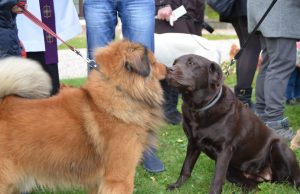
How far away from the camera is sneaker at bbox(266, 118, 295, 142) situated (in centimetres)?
516

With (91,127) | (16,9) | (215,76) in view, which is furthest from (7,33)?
(215,76)

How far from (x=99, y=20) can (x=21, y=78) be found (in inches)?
51.6

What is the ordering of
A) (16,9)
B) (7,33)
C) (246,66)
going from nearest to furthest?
(7,33), (16,9), (246,66)

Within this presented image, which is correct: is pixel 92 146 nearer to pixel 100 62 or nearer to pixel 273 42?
pixel 100 62

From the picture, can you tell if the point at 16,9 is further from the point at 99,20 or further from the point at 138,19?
the point at 138,19

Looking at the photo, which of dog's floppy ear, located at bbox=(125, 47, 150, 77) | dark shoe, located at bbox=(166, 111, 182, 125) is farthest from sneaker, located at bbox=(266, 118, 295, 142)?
dog's floppy ear, located at bbox=(125, 47, 150, 77)

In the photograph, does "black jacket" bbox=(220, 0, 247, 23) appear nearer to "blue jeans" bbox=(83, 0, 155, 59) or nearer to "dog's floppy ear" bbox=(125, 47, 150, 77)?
"blue jeans" bbox=(83, 0, 155, 59)

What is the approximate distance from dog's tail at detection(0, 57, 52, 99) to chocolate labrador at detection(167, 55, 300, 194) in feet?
3.43

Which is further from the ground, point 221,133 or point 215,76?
point 215,76

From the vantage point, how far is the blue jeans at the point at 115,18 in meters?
4.12

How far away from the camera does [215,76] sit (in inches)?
150

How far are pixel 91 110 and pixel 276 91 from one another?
8.77 feet

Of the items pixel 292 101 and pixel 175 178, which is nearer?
pixel 175 178

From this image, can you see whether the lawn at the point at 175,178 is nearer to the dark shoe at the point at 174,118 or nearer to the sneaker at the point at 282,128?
the sneaker at the point at 282,128
